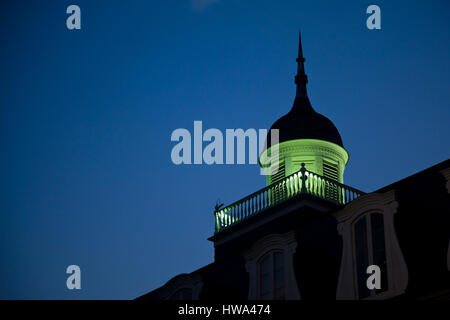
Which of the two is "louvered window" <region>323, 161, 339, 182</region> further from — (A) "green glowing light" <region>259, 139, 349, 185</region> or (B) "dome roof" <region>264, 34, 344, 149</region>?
(B) "dome roof" <region>264, 34, 344, 149</region>

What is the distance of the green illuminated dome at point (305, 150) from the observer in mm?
38062

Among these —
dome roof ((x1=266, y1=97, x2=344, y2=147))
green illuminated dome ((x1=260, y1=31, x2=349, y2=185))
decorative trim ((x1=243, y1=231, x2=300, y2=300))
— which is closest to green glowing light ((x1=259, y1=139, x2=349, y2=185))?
green illuminated dome ((x1=260, y1=31, x2=349, y2=185))

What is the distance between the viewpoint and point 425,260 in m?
20.5

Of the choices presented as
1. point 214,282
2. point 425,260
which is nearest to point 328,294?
point 425,260

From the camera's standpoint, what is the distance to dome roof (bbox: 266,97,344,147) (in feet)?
127

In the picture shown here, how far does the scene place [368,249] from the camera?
856 inches

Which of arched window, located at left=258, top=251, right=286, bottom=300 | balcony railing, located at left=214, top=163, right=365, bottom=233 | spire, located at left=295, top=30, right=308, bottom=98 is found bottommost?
arched window, located at left=258, top=251, right=286, bottom=300

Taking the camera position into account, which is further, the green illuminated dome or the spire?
the spire

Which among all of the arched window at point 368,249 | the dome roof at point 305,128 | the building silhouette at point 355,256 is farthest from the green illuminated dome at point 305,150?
the arched window at point 368,249

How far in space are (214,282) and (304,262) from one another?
466cm

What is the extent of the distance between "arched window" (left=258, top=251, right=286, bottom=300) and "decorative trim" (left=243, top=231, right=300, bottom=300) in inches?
5.7
